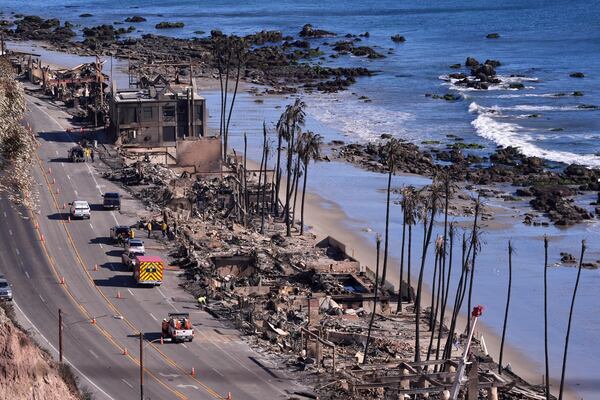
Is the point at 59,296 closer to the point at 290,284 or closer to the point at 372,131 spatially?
the point at 290,284

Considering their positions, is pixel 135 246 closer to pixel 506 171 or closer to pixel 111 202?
pixel 111 202

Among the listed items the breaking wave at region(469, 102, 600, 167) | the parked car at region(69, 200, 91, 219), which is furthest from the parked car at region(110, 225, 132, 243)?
the breaking wave at region(469, 102, 600, 167)

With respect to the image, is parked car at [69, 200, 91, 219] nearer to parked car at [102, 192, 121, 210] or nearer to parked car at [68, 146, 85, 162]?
parked car at [102, 192, 121, 210]

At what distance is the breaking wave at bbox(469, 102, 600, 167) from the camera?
10800 cm

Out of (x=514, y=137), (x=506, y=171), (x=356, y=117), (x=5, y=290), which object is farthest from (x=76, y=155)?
(x=514, y=137)

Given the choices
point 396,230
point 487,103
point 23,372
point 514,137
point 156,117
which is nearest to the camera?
point 23,372

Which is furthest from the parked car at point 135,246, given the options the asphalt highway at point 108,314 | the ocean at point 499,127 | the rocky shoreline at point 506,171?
the rocky shoreline at point 506,171

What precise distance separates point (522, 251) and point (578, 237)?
581 centimetres

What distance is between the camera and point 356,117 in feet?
417

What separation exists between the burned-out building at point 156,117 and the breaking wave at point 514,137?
29.8m

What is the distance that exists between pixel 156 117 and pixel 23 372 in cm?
6385

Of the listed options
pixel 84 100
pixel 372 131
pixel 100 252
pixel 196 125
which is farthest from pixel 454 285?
pixel 84 100

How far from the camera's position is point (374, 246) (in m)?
80.9

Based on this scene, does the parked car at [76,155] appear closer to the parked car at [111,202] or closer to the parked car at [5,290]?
the parked car at [111,202]
